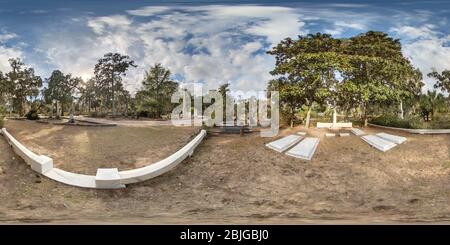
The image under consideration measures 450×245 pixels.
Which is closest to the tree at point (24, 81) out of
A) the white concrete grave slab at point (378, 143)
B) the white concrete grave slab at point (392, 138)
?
the white concrete grave slab at point (378, 143)

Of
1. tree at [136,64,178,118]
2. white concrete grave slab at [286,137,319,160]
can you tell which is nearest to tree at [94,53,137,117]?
tree at [136,64,178,118]

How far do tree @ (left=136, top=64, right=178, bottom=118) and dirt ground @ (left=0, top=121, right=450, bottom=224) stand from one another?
1.02 feet

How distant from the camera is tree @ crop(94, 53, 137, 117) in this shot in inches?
192

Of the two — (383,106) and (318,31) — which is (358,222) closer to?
(383,106)

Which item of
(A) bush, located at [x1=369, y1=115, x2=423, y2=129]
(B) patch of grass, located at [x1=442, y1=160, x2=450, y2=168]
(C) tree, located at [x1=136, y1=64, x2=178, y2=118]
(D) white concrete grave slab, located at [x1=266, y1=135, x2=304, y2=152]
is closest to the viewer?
(C) tree, located at [x1=136, y1=64, x2=178, y2=118]

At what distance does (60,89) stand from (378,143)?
3.39 meters

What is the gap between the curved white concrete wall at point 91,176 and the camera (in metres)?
4.99

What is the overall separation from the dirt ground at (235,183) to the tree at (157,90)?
12.2 inches

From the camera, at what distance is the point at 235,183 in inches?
216

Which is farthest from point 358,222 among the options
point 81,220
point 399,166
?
point 81,220

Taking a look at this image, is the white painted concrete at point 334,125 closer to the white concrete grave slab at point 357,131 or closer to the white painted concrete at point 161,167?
the white concrete grave slab at point 357,131

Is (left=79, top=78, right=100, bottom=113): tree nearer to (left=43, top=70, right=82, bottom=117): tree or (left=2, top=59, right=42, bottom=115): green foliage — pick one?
(left=43, top=70, right=82, bottom=117): tree

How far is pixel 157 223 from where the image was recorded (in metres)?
4.69
